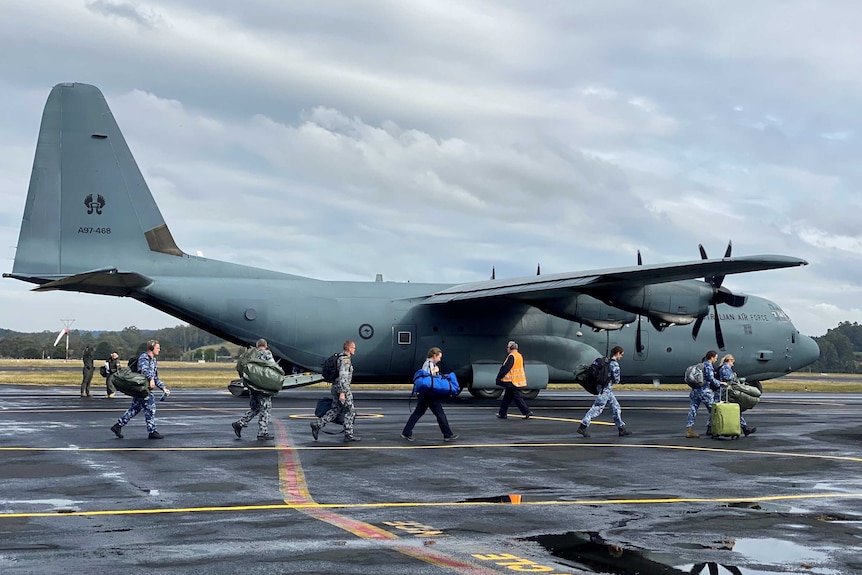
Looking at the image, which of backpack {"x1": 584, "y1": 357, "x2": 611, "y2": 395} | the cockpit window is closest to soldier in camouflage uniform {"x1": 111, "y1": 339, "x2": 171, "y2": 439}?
backpack {"x1": 584, "y1": 357, "x2": 611, "y2": 395}

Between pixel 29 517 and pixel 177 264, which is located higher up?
pixel 177 264

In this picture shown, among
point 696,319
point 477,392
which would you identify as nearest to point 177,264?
point 477,392

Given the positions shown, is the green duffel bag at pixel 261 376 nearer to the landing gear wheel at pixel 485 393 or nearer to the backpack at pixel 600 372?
the backpack at pixel 600 372

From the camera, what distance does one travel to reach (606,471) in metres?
14.6

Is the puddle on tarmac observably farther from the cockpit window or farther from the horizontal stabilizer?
the cockpit window

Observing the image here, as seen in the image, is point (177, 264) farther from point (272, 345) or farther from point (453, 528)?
point (453, 528)

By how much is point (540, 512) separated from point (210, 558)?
4202 mm

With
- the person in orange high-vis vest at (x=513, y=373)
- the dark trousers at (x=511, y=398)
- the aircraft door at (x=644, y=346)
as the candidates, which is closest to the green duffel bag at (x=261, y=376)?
the person in orange high-vis vest at (x=513, y=373)

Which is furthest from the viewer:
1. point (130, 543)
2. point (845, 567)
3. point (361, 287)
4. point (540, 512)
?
point (361, 287)

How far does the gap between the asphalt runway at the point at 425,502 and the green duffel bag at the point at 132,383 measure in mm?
984

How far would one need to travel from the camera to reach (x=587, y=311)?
31.5 meters

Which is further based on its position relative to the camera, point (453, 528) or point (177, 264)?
point (177, 264)

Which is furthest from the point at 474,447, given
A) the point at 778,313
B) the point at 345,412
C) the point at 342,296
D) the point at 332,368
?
the point at 778,313

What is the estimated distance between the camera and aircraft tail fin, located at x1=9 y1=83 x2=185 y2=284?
2981 cm
